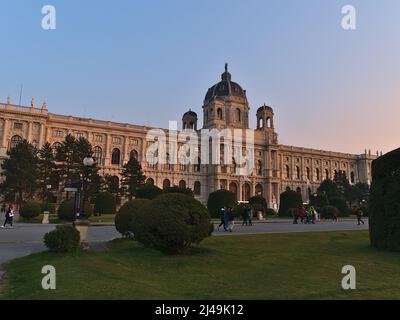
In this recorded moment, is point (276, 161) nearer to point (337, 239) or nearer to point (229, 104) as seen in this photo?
point (229, 104)

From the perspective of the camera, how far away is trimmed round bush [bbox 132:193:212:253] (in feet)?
34.3

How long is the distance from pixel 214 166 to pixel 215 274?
2500 inches

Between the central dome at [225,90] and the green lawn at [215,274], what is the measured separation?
224ft

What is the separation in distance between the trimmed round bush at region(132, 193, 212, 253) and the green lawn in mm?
452

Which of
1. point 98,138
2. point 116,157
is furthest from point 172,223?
point 116,157

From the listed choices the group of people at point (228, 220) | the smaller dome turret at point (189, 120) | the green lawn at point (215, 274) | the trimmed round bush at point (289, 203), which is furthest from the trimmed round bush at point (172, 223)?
the smaller dome turret at point (189, 120)

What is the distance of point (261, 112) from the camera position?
8069 centimetres

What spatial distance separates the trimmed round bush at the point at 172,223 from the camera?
34.3 ft

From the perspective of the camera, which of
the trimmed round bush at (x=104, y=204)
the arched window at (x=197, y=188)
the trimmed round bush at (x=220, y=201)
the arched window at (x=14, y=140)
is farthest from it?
the arched window at (x=197, y=188)

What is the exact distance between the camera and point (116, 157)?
65062 mm

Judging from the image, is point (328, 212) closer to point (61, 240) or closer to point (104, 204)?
point (104, 204)

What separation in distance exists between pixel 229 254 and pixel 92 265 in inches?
164

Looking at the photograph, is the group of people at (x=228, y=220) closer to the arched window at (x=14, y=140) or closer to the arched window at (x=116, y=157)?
the arched window at (x=14, y=140)

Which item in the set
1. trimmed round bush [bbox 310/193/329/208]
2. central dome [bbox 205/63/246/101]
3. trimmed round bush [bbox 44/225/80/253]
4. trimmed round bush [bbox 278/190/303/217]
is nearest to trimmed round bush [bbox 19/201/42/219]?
trimmed round bush [bbox 44/225/80/253]
